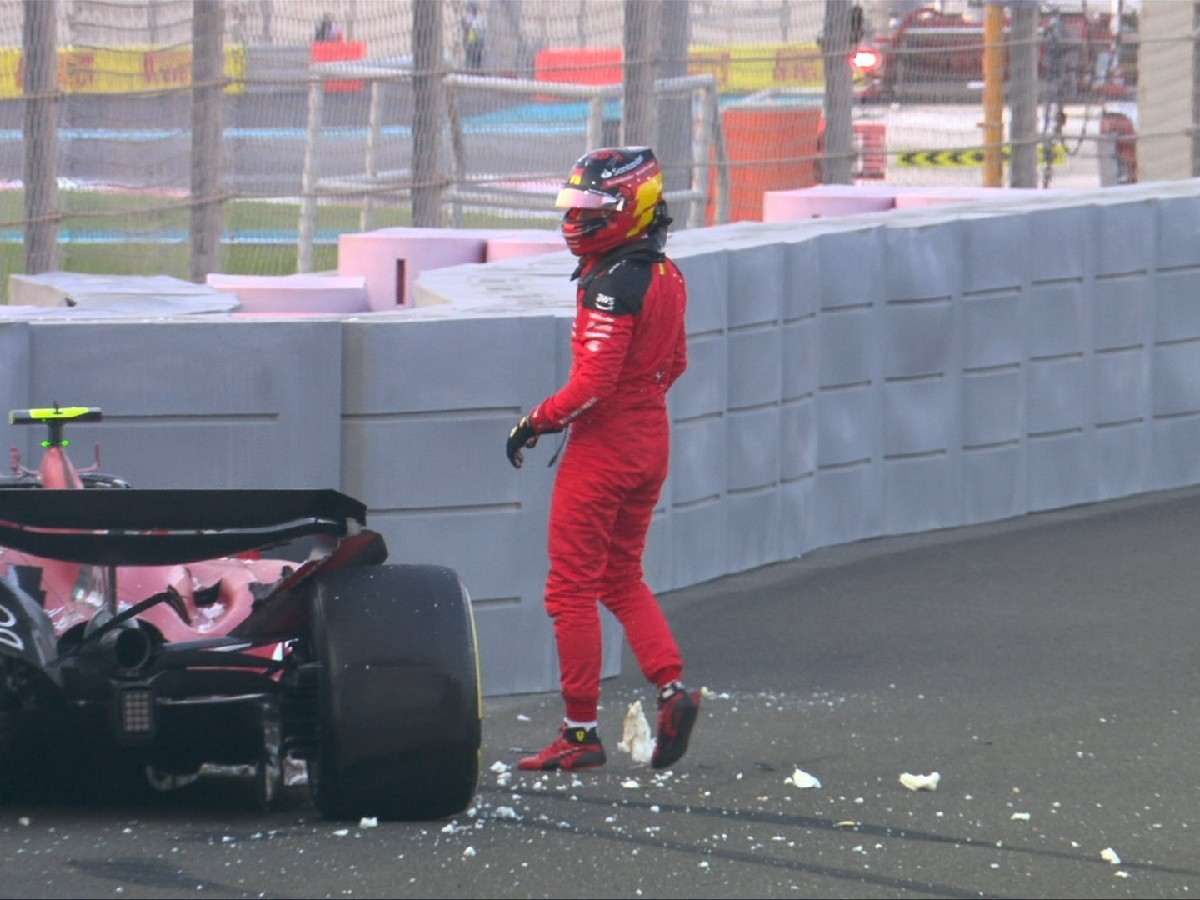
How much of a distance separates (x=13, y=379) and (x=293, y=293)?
12.5 feet

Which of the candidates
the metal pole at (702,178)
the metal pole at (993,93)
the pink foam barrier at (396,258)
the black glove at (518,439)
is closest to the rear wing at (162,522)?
the black glove at (518,439)

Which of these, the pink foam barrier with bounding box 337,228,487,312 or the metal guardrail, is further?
the metal guardrail

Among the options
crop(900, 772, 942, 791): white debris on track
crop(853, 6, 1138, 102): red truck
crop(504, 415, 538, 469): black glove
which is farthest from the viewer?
crop(853, 6, 1138, 102): red truck

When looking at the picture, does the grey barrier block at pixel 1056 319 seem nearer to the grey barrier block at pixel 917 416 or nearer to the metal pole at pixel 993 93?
the grey barrier block at pixel 917 416

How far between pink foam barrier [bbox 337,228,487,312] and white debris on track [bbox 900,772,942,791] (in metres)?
6.06

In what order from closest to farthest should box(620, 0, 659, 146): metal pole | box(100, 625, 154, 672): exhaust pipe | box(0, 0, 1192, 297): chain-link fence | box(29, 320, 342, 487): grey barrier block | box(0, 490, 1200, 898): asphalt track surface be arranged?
1. box(0, 490, 1200, 898): asphalt track surface
2. box(100, 625, 154, 672): exhaust pipe
3. box(29, 320, 342, 487): grey barrier block
4. box(0, 0, 1192, 297): chain-link fence
5. box(620, 0, 659, 146): metal pole

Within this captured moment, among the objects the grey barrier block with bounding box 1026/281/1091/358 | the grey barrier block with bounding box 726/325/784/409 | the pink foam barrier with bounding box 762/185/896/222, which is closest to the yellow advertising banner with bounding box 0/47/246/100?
the pink foam barrier with bounding box 762/185/896/222

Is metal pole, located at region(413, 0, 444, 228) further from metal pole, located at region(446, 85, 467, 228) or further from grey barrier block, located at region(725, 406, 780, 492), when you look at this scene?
grey barrier block, located at region(725, 406, 780, 492)

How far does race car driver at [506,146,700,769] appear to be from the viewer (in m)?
7.23

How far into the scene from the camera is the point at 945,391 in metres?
A: 11.9

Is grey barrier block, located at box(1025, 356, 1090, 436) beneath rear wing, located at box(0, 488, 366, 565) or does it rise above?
beneath

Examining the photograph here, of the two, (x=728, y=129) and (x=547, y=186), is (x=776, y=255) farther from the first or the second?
(x=728, y=129)

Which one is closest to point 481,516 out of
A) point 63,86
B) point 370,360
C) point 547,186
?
point 370,360

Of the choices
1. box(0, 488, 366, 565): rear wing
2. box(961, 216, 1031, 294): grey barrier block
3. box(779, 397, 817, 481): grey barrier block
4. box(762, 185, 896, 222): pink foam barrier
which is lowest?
box(779, 397, 817, 481): grey barrier block
